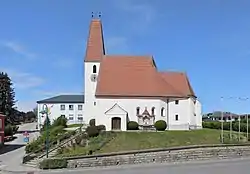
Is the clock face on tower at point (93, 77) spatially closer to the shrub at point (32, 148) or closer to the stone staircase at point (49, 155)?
the stone staircase at point (49, 155)

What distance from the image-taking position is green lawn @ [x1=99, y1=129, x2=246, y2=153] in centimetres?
4394

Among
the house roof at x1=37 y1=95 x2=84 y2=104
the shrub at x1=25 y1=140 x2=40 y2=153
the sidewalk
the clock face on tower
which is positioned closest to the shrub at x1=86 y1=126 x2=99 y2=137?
the shrub at x1=25 y1=140 x2=40 y2=153

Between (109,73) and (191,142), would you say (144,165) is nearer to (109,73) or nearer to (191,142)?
(191,142)

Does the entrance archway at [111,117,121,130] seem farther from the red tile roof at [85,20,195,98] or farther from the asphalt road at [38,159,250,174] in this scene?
the asphalt road at [38,159,250,174]

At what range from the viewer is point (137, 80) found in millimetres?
67938

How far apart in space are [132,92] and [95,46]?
12.4m

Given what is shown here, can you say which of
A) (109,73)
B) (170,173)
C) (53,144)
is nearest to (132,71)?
(109,73)

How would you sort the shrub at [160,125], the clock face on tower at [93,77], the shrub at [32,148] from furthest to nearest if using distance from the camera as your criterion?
the clock face on tower at [93,77], the shrub at [160,125], the shrub at [32,148]

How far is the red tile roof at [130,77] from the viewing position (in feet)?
217

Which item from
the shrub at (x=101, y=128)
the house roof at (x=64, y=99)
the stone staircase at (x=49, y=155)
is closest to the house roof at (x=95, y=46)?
the shrub at (x=101, y=128)

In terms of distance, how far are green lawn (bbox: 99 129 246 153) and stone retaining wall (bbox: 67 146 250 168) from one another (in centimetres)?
941

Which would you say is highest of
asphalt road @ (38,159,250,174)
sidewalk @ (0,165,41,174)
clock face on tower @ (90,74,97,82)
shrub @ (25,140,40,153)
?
clock face on tower @ (90,74,97,82)

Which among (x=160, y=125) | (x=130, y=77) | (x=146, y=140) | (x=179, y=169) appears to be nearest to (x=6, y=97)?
(x=130, y=77)

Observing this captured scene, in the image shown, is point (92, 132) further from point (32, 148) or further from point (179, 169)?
point (179, 169)
